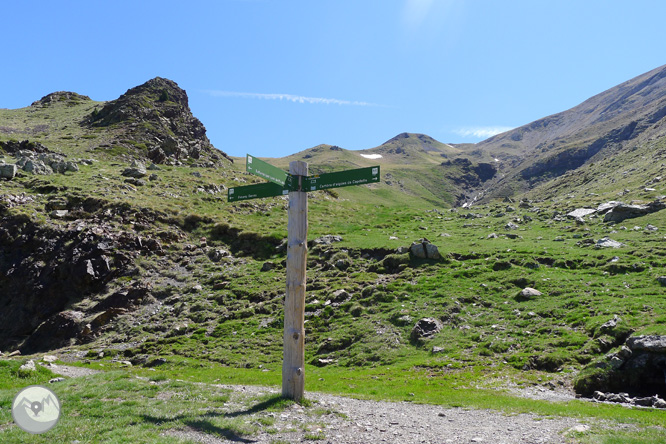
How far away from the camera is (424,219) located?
63.5m

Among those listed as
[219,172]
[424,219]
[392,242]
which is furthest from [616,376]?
[219,172]

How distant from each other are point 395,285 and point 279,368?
1345cm

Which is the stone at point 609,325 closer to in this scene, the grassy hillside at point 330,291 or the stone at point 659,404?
the grassy hillside at point 330,291

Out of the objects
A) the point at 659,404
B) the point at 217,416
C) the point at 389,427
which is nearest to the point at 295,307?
the point at 217,416

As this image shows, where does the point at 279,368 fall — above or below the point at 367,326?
below

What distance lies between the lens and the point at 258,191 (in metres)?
14.1

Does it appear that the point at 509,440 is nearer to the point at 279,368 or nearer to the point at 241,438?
the point at 241,438

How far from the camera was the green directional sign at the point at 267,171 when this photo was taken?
1245 cm

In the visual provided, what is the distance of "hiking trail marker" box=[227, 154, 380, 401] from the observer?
1270cm

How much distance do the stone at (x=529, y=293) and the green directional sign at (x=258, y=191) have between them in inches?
919

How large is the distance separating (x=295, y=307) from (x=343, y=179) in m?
4.53

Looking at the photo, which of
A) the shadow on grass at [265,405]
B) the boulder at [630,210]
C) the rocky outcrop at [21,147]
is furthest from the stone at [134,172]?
the boulder at [630,210]

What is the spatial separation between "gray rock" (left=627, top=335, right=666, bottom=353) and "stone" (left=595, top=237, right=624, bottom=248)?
2163 centimetres

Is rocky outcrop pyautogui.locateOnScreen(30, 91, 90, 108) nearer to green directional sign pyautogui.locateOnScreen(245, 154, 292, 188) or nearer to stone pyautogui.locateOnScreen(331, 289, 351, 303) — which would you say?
stone pyautogui.locateOnScreen(331, 289, 351, 303)
